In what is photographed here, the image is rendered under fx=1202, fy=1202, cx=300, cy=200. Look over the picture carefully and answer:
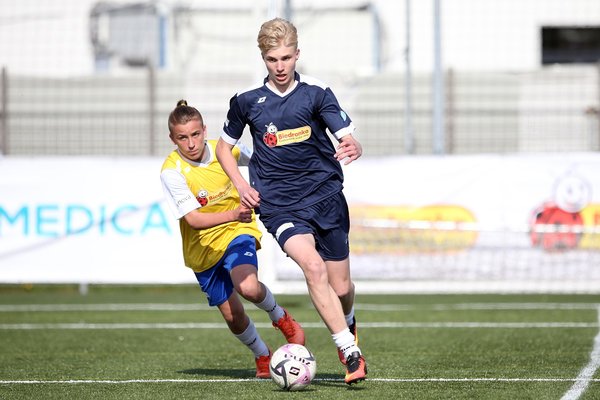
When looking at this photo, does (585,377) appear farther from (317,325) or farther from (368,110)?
(368,110)

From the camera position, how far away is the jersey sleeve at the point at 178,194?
25.0 feet

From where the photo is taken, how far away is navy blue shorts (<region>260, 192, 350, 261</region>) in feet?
23.1

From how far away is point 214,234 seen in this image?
25.8 feet

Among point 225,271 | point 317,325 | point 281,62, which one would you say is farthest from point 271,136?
point 317,325

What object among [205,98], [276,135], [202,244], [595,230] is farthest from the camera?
[205,98]

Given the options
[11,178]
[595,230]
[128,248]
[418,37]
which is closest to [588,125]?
[595,230]

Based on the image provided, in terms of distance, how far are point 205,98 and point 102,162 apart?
14.1ft

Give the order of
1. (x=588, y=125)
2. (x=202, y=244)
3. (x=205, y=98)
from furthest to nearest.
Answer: (x=205, y=98)
(x=588, y=125)
(x=202, y=244)

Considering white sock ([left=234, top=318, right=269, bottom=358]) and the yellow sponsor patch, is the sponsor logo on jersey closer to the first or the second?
white sock ([left=234, top=318, right=269, bottom=358])

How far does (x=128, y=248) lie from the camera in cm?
1439

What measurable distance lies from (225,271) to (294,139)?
126 centimetres

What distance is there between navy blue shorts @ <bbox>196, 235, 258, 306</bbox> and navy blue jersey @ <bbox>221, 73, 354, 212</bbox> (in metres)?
0.62

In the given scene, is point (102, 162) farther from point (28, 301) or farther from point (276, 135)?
point (276, 135)

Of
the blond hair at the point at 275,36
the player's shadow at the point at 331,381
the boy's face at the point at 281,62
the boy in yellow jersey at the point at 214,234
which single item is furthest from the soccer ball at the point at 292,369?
the blond hair at the point at 275,36
